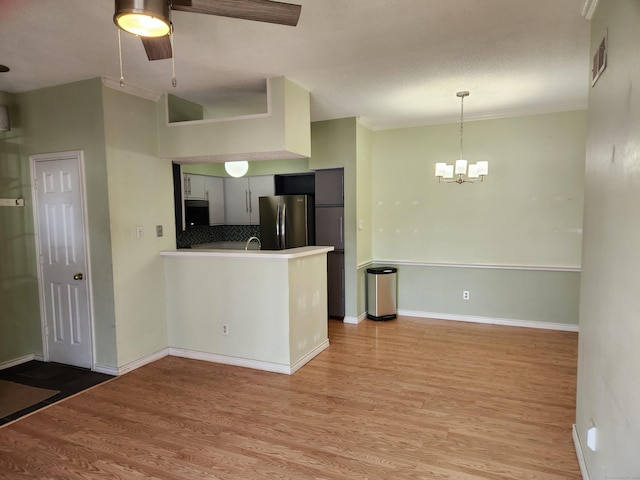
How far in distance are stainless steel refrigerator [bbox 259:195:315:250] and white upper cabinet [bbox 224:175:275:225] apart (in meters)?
0.80

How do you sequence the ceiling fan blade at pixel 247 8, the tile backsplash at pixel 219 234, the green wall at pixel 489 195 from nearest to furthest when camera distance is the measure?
1. the ceiling fan blade at pixel 247 8
2. the green wall at pixel 489 195
3. the tile backsplash at pixel 219 234

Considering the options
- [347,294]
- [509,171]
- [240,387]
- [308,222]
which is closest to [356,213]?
[308,222]

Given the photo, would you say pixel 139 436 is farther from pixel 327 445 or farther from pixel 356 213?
pixel 356 213

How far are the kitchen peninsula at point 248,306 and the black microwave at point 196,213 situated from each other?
163cm

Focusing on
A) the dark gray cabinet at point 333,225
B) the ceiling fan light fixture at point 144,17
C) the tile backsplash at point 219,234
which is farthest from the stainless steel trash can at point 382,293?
the ceiling fan light fixture at point 144,17

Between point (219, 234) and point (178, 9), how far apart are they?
508 cm

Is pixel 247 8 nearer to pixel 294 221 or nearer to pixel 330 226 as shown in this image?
pixel 294 221

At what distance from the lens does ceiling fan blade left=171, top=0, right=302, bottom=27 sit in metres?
1.75

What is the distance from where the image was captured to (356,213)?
5055 millimetres

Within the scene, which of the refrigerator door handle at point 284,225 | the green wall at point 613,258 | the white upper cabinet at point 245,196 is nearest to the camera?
the green wall at point 613,258

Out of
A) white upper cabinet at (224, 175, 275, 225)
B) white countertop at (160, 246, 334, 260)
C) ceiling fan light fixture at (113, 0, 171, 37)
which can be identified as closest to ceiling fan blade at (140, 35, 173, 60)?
ceiling fan light fixture at (113, 0, 171, 37)

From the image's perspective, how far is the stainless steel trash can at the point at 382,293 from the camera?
523 centimetres

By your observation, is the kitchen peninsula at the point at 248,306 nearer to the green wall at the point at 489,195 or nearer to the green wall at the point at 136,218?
the green wall at the point at 136,218

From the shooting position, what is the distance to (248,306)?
12.1 feet
